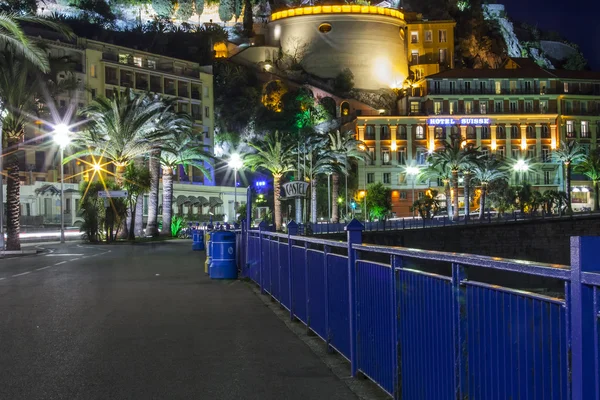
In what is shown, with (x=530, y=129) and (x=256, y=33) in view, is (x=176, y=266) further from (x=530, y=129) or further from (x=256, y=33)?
(x=256, y=33)

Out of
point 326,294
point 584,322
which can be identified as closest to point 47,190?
point 326,294

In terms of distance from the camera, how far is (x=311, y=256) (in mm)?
11062

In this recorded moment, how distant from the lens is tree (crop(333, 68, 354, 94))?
12925 centimetres

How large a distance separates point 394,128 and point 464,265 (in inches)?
4236

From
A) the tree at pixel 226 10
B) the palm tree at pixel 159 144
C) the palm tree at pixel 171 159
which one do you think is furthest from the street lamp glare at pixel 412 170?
the tree at pixel 226 10

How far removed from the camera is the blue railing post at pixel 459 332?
5246 mm

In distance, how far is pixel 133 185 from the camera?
55000 mm

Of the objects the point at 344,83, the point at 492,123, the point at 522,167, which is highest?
the point at 344,83

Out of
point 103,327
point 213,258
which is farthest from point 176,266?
point 103,327

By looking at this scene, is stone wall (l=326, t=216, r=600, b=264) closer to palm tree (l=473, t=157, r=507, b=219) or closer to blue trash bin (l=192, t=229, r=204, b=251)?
palm tree (l=473, t=157, r=507, b=219)

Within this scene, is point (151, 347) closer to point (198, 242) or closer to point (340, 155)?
point (198, 242)

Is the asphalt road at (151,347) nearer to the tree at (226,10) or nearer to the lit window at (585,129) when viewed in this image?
the lit window at (585,129)

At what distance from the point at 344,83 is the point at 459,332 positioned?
4960 inches

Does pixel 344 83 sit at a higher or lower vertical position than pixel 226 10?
lower
